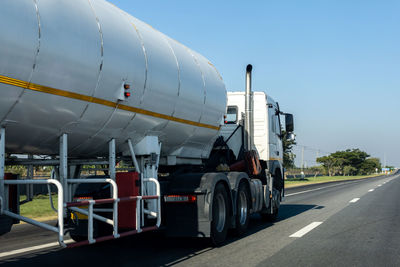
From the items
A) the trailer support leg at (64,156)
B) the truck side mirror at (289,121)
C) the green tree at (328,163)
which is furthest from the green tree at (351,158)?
the trailer support leg at (64,156)

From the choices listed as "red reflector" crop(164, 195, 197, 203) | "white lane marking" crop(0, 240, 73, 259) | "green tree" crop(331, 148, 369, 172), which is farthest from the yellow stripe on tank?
"green tree" crop(331, 148, 369, 172)

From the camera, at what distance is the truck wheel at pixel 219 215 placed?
26.1 ft

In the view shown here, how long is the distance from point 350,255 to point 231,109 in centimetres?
565

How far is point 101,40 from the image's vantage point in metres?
5.99

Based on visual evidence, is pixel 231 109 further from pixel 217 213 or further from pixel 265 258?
pixel 265 258

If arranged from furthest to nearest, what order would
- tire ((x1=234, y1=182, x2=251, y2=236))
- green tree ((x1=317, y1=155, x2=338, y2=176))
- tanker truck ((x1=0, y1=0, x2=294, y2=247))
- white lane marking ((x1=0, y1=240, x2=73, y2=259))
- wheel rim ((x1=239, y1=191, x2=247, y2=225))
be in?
green tree ((x1=317, y1=155, x2=338, y2=176)) < wheel rim ((x1=239, y1=191, x2=247, y2=225)) < tire ((x1=234, y1=182, x2=251, y2=236)) < white lane marking ((x1=0, y1=240, x2=73, y2=259)) < tanker truck ((x1=0, y1=0, x2=294, y2=247))

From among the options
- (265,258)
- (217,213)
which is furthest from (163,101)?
(265,258)

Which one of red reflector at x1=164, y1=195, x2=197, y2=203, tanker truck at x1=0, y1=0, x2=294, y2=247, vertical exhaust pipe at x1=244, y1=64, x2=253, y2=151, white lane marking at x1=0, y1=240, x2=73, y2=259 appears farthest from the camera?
vertical exhaust pipe at x1=244, y1=64, x2=253, y2=151

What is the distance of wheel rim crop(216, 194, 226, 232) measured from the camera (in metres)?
8.24

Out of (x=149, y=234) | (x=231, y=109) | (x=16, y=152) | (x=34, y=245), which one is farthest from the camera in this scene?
(x=231, y=109)

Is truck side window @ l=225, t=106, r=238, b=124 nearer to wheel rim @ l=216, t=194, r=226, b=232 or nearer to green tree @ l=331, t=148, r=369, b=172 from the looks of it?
wheel rim @ l=216, t=194, r=226, b=232

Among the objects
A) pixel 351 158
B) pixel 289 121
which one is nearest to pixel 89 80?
pixel 289 121

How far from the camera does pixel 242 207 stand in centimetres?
952

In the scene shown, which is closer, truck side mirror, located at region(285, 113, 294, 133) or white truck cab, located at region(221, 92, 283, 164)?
white truck cab, located at region(221, 92, 283, 164)
